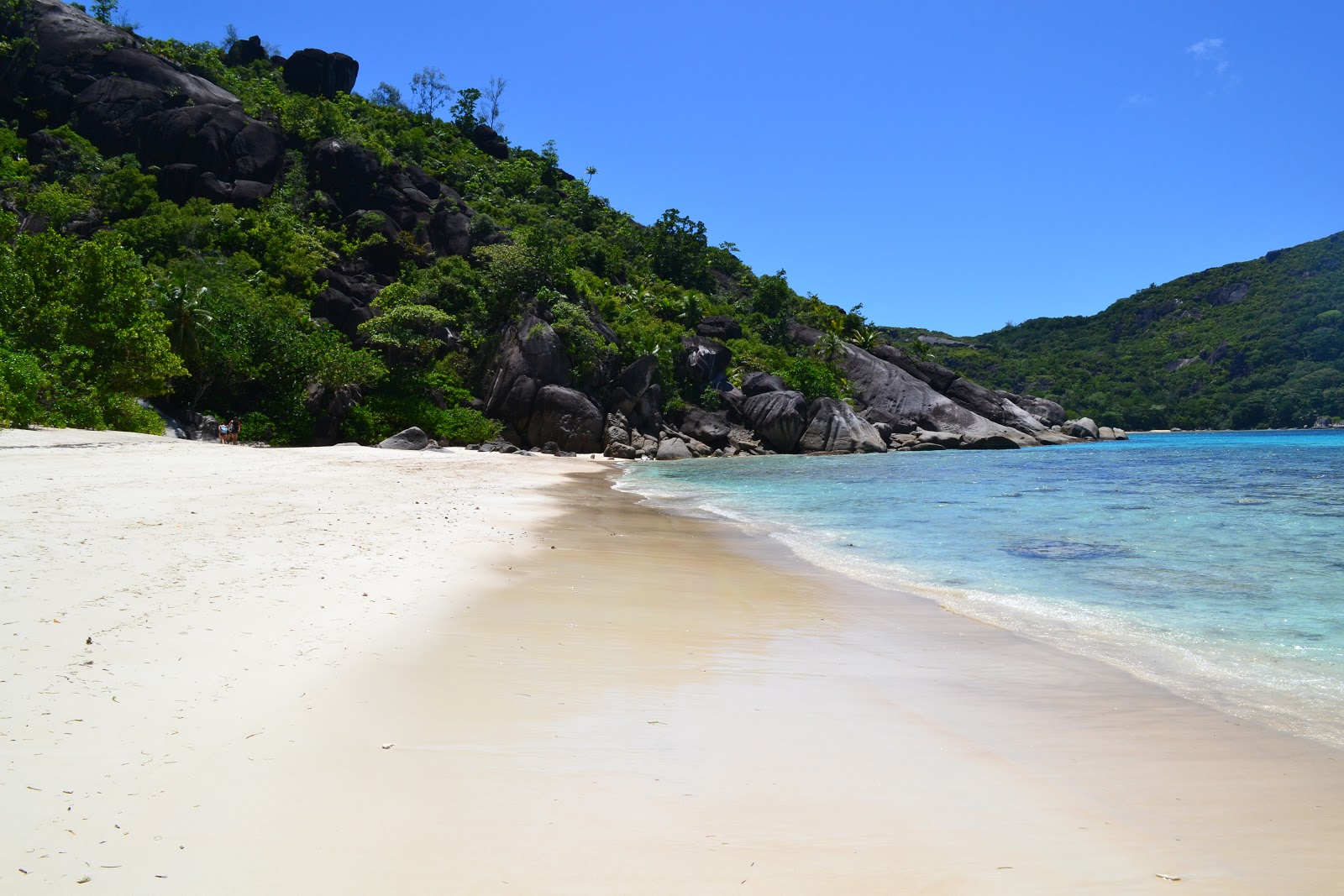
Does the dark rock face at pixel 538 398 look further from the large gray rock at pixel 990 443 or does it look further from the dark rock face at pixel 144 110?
the large gray rock at pixel 990 443

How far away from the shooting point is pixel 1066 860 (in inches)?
109

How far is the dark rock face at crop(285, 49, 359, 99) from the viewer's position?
72812 mm

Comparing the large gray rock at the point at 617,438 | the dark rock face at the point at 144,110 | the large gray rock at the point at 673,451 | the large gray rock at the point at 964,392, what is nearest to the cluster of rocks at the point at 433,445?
the large gray rock at the point at 617,438

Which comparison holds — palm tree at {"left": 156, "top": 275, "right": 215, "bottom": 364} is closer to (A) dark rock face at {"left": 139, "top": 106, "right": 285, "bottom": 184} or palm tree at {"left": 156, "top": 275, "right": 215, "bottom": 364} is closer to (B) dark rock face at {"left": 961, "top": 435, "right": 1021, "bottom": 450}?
(A) dark rock face at {"left": 139, "top": 106, "right": 285, "bottom": 184}

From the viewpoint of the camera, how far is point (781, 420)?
47594 mm

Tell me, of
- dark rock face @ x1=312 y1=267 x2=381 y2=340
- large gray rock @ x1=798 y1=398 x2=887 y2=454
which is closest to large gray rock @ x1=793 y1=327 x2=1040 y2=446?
large gray rock @ x1=798 y1=398 x2=887 y2=454

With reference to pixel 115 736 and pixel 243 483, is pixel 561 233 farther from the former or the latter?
pixel 115 736

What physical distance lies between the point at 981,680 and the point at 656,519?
9.65 metres

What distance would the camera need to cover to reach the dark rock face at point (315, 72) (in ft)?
239

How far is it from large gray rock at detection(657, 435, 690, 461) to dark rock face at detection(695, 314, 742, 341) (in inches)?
590

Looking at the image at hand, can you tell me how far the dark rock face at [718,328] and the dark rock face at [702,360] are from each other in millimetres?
4257

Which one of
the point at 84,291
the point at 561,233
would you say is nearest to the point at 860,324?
the point at 561,233

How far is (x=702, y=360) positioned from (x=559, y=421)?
45.0ft

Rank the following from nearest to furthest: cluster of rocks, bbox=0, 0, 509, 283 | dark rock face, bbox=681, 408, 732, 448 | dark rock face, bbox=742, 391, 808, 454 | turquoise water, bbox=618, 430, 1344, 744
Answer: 1. turquoise water, bbox=618, 430, 1344, 744
2. dark rock face, bbox=681, 408, 732, 448
3. dark rock face, bbox=742, 391, 808, 454
4. cluster of rocks, bbox=0, 0, 509, 283
